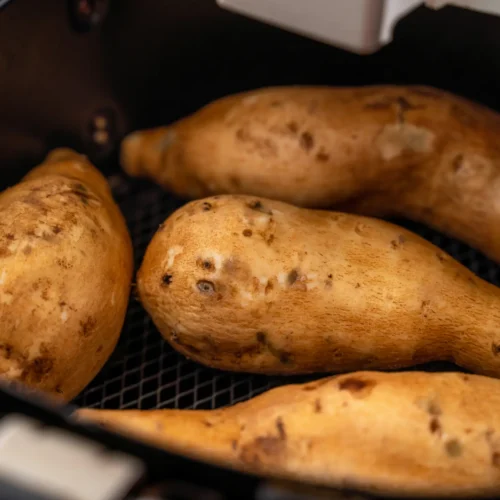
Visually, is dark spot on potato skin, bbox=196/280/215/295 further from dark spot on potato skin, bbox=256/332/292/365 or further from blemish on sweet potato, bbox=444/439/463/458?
blemish on sweet potato, bbox=444/439/463/458

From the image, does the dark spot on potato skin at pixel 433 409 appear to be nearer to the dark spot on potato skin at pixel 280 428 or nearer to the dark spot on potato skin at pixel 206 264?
the dark spot on potato skin at pixel 280 428

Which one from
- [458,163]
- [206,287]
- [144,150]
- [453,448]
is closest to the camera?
[453,448]

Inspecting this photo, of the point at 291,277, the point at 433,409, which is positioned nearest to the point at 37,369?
the point at 291,277

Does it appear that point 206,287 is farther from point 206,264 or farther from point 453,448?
point 453,448

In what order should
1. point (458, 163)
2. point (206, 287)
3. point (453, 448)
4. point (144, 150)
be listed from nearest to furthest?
point (453, 448) → point (206, 287) → point (458, 163) → point (144, 150)

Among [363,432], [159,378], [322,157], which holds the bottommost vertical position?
[159,378]

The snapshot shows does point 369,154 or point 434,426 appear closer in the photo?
point 434,426

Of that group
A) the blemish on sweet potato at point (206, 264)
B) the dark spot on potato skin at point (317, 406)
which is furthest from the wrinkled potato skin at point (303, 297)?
the dark spot on potato skin at point (317, 406)
